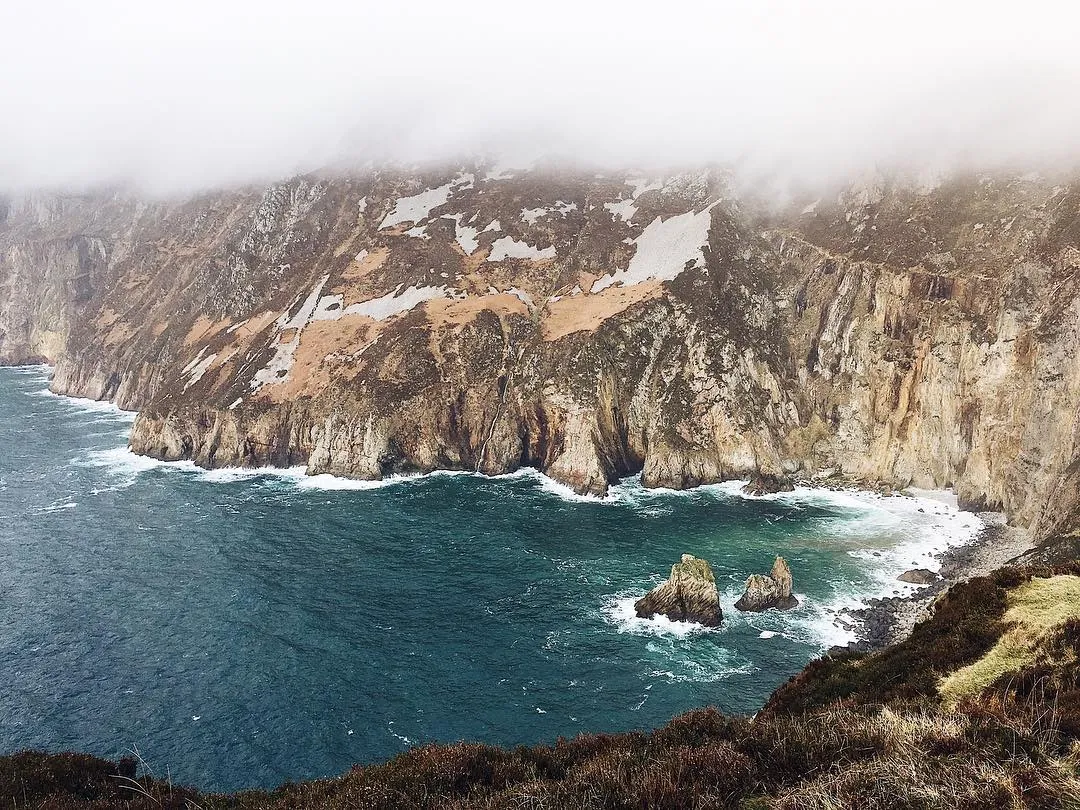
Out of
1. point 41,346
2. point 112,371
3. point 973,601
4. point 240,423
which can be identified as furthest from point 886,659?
point 41,346

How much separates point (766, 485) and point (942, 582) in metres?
25.9

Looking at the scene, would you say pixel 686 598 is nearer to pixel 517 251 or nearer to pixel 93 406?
pixel 517 251

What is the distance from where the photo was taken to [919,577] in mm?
51750

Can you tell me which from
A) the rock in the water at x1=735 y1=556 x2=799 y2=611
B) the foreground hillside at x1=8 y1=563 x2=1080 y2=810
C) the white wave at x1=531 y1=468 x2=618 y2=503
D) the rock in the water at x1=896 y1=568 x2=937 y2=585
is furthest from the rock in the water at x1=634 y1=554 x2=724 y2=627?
the foreground hillside at x1=8 y1=563 x2=1080 y2=810

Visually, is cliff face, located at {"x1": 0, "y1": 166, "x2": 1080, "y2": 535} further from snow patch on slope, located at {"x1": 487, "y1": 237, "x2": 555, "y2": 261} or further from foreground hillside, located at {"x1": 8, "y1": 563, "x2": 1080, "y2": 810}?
foreground hillside, located at {"x1": 8, "y1": 563, "x2": 1080, "y2": 810}

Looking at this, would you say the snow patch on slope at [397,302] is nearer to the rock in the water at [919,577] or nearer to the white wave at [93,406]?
the white wave at [93,406]

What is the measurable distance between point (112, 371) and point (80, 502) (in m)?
74.5

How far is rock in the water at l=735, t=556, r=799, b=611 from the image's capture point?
49.4 metres

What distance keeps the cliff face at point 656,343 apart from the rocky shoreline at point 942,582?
112 inches

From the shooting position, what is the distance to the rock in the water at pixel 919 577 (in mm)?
51469

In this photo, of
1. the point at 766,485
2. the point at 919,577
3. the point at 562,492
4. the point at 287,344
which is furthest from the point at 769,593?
the point at 287,344

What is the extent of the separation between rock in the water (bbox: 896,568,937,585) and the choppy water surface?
1.30 m

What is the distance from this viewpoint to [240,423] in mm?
92438

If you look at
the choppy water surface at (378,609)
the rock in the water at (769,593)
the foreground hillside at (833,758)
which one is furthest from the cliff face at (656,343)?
the foreground hillside at (833,758)
